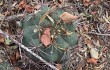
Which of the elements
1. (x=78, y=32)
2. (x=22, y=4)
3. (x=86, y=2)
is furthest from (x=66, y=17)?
(x=86, y=2)

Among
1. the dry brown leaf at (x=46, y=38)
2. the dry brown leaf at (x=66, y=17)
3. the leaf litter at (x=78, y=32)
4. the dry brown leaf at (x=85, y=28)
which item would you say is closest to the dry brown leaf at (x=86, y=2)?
the leaf litter at (x=78, y=32)

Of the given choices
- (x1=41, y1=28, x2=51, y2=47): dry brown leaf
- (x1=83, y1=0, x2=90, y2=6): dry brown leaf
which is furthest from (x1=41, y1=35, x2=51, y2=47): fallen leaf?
(x1=83, y1=0, x2=90, y2=6): dry brown leaf

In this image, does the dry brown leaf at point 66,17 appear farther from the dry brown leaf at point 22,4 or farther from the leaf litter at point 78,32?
the dry brown leaf at point 22,4

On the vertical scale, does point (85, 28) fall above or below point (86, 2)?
below

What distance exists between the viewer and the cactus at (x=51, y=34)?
6.20ft

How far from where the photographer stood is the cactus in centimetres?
189

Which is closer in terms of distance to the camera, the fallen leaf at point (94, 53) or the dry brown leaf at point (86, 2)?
the fallen leaf at point (94, 53)

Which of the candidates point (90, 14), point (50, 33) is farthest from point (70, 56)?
point (90, 14)

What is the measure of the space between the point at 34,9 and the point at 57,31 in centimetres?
33

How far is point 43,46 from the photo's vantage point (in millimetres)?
1878

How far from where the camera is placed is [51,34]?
1907 millimetres

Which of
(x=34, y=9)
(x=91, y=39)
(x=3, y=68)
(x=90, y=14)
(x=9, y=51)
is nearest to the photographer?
(x=3, y=68)

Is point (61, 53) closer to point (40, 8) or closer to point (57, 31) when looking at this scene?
point (57, 31)

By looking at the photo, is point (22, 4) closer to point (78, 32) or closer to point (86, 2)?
point (78, 32)
